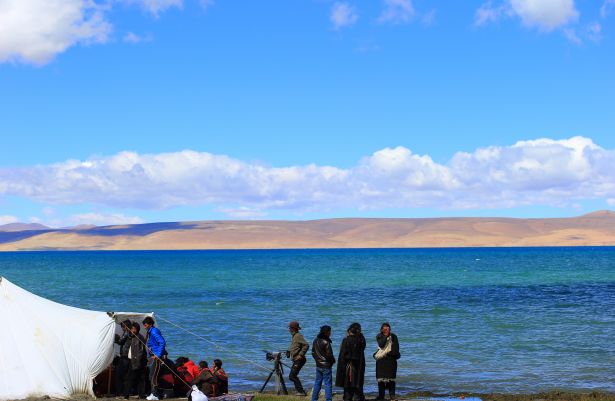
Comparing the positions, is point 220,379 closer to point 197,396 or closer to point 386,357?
point 197,396

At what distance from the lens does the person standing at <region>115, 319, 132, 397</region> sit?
1716 centimetres

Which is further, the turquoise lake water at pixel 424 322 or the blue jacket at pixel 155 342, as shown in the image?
the turquoise lake water at pixel 424 322

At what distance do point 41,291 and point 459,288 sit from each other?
30.9 meters

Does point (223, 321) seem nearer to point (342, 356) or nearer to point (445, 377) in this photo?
point (445, 377)

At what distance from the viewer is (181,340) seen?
28.8 metres

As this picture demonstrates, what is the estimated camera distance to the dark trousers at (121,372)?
17219mm

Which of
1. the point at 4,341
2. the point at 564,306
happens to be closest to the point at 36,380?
the point at 4,341

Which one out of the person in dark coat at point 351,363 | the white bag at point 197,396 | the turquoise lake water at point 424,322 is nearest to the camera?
the white bag at point 197,396

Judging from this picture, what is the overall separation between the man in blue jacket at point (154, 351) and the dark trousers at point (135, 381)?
7.9 inches

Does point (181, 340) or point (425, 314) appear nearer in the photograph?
point (181, 340)

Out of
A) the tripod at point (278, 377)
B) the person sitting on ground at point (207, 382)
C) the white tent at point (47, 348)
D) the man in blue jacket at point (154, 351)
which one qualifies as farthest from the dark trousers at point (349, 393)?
the white tent at point (47, 348)

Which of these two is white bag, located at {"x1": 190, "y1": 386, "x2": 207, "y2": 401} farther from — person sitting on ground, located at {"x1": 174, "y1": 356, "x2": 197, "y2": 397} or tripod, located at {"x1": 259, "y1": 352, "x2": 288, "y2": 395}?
Answer: tripod, located at {"x1": 259, "y1": 352, "x2": 288, "y2": 395}

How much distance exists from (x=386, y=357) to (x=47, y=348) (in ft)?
22.5

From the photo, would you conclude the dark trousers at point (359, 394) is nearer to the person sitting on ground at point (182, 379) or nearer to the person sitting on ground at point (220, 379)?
the person sitting on ground at point (220, 379)
